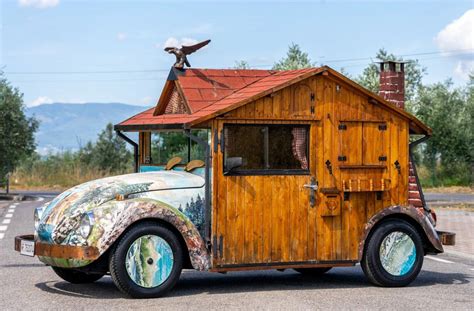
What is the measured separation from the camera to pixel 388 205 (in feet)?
39.7

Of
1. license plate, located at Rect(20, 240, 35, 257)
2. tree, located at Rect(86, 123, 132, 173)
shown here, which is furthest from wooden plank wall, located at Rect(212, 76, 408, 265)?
tree, located at Rect(86, 123, 132, 173)

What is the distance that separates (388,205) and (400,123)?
37.9 inches

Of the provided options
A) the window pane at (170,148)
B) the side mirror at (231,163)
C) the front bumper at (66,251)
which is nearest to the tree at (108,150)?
the window pane at (170,148)

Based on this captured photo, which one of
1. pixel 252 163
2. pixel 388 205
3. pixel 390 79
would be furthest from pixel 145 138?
pixel 390 79

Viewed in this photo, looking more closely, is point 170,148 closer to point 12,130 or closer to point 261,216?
point 261,216

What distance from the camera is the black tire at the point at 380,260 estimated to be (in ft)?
38.8

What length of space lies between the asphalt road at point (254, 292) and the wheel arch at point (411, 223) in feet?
1.49

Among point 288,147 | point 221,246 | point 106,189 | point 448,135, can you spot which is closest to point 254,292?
point 221,246

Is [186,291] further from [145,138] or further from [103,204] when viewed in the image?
[145,138]

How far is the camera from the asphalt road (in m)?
10.3

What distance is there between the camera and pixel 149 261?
35.1 feet

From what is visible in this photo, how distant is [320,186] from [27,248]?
3209 mm

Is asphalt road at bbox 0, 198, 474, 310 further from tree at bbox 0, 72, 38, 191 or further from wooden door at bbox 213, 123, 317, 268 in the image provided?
tree at bbox 0, 72, 38, 191

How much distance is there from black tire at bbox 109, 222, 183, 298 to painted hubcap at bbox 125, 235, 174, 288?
31mm
